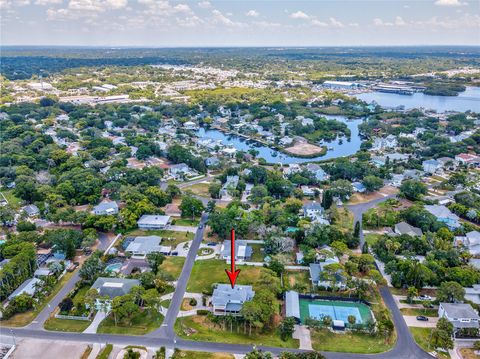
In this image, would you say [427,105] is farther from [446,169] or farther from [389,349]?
[389,349]

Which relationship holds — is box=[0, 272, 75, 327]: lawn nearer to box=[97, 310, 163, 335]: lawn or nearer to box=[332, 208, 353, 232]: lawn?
box=[97, 310, 163, 335]: lawn

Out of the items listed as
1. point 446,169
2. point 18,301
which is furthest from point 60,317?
point 446,169

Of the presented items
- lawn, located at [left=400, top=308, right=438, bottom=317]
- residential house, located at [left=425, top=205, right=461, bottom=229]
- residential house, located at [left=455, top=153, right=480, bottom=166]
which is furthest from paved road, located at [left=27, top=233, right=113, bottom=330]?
residential house, located at [left=455, top=153, right=480, bottom=166]

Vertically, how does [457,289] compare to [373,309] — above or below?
above

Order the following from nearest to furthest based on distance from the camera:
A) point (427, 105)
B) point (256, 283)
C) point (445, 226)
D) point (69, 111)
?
point (256, 283), point (445, 226), point (69, 111), point (427, 105)

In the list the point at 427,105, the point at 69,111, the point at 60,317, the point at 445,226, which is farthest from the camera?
the point at 427,105

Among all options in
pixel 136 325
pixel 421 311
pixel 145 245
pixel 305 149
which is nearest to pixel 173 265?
pixel 145 245
